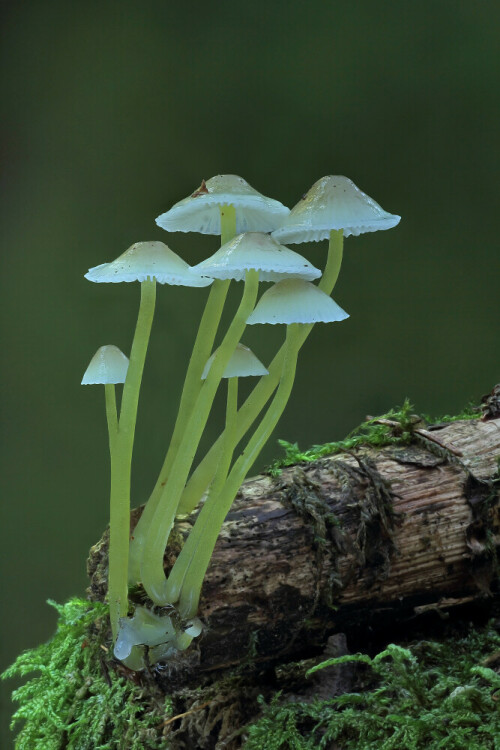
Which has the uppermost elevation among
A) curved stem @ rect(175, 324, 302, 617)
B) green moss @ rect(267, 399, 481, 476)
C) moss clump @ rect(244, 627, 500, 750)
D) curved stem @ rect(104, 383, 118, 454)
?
curved stem @ rect(104, 383, 118, 454)

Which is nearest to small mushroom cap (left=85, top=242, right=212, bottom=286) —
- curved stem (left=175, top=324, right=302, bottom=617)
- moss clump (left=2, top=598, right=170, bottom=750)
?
curved stem (left=175, top=324, right=302, bottom=617)

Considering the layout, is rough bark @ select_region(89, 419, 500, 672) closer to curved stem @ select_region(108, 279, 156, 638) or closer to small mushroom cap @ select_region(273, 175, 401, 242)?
curved stem @ select_region(108, 279, 156, 638)

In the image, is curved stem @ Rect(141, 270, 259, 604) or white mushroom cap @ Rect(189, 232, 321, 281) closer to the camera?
white mushroom cap @ Rect(189, 232, 321, 281)

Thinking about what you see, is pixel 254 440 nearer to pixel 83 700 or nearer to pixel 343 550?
pixel 343 550

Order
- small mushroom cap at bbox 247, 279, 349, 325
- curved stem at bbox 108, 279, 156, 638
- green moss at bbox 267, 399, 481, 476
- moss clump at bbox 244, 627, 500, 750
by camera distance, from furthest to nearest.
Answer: green moss at bbox 267, 399, 481, 476, curved stem at bbox 108, 279, 156, 638, small mushroom cap at bbox 247, 279, 349, 325, moss clump at bbox 244, 627, 500, 750

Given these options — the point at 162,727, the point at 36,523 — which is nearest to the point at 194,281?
the point at 162,727

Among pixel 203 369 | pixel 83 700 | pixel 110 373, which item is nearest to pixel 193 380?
pixel 203 369
